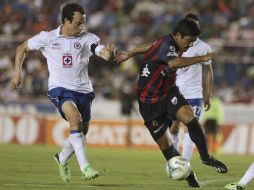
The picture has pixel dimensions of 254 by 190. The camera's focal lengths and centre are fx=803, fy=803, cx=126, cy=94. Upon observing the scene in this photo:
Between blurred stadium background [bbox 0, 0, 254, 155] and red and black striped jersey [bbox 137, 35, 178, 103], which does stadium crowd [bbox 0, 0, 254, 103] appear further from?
red and black striped jersey [bbox 137, 35, 178, 103]

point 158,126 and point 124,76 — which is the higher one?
point 158,126

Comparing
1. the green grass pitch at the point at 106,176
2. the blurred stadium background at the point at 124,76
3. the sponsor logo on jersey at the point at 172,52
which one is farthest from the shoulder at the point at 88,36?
the blurred stadium background at the point at 124,76

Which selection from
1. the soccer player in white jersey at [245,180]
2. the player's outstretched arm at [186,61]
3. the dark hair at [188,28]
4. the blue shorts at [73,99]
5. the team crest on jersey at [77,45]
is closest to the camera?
the soccer player in white jersey at [245,180]

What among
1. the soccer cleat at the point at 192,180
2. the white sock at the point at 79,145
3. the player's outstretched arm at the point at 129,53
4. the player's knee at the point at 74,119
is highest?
the player's outstretched arm at the point at 129,53

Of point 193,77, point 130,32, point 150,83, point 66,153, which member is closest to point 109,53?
point 150,83

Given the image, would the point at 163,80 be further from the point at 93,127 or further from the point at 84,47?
the point at 93,127

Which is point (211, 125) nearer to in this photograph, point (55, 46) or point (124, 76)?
point (124, 76)

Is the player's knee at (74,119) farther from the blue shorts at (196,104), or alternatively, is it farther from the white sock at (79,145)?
the blue shorts at (196,104)

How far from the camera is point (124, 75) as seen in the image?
1115 inches

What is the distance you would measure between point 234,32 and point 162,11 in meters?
3.32

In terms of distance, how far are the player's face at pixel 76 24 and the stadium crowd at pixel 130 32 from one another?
15.1 metres

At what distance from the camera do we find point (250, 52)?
26750 millimetres

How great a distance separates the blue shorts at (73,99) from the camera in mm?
11656

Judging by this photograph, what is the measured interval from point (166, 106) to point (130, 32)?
18.3 meters
